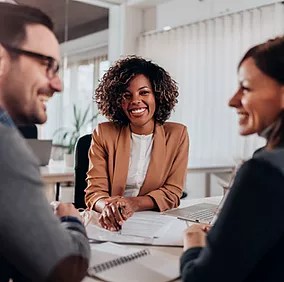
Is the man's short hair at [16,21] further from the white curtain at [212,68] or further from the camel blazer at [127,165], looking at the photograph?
the white curtain at [212,68]

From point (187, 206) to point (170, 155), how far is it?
242 mm

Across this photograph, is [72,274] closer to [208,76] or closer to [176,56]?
[208,76]

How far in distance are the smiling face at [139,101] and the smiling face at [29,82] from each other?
40.9 inches

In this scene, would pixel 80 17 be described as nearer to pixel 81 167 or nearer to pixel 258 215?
pixel 81 167

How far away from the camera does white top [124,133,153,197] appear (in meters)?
1.83

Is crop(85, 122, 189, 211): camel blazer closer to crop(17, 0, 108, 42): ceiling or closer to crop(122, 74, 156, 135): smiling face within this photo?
crop(122, 74, 156, 135): smiling face

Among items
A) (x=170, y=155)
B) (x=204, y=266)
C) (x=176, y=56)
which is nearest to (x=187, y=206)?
(x=170, y=155)

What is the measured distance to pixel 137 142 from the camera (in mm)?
1901

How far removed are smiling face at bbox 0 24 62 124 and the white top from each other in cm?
105

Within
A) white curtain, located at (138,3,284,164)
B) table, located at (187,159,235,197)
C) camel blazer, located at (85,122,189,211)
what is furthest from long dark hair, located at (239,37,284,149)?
table, located at (187,159,235,197)

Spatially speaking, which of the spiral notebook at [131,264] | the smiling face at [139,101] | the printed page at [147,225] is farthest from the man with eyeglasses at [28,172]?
the smiling face at [139,101]

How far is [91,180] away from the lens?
5.89 ft

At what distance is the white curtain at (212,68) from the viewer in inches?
131

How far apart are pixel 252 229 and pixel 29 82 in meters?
0.47
